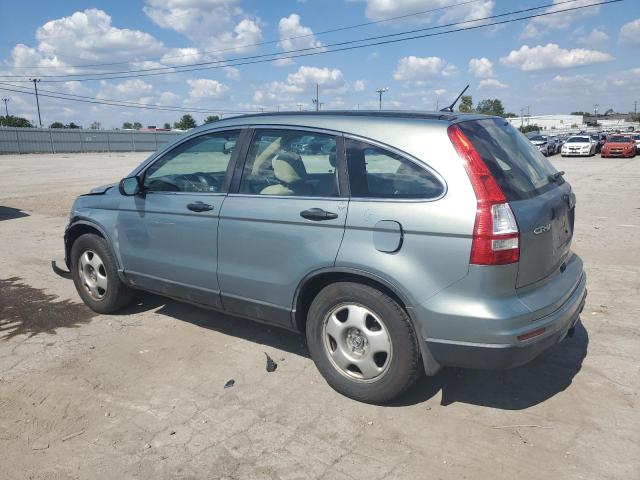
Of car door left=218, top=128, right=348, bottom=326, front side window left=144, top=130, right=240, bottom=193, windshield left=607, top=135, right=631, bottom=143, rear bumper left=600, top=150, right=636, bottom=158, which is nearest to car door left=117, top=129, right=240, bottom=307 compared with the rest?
front side window left=144, top=130, right=240, bottom=193

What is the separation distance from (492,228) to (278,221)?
141 cm

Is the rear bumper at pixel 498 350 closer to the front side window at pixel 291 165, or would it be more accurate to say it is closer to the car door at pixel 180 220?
the front side window at pixel 291 165

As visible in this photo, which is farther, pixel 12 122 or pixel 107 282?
pixel 12 122

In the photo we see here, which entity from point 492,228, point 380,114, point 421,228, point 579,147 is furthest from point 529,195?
point 579,147

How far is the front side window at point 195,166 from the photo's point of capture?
404 centimetres

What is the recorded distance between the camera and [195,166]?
4.42m

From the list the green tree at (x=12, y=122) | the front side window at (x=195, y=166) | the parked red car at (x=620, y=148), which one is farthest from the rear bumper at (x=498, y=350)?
the green tree at (x=12, y=122)

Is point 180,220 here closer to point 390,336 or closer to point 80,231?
point 80,231

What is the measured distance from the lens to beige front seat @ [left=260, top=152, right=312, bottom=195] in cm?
359

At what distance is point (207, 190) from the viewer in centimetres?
405

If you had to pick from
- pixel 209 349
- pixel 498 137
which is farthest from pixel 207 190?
pixel 498 137

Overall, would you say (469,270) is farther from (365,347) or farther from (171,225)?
(171,225)

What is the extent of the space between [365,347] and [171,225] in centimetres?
191

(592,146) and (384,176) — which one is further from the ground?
(384,176)
